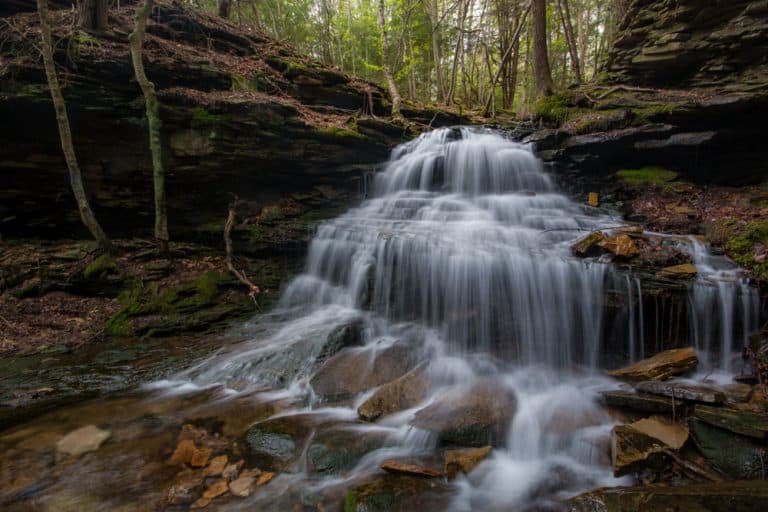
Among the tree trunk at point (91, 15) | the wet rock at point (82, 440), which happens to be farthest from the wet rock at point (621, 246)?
Answer: the tree trunk at point (91, 15)

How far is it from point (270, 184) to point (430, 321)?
227 inches

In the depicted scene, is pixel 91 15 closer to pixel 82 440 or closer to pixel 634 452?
pixel 82 440

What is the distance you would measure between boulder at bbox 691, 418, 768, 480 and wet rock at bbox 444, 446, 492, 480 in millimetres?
1835

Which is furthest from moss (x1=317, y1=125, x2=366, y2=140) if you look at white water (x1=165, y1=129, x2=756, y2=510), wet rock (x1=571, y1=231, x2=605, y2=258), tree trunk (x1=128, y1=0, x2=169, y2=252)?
wet rock (x1=571, y1=231, x2=605, y2=258)

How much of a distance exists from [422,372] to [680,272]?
12.7 ft

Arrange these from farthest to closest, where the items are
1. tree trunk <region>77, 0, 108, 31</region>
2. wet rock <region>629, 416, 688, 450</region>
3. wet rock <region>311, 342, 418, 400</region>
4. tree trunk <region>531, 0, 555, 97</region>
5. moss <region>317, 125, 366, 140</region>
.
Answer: tree trunk <region>531, 0, 555, 97</region>, moss <region>317, 125, 366, 140</region>, tree trunk <region>77, 0, 108, 31</region>, wet rock <region>311, 342, 418, 400</region>, wet rock <region>629, 416, 688, 450</region>

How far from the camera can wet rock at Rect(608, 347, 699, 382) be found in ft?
14.1

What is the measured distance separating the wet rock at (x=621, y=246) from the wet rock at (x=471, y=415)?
2.85 metres

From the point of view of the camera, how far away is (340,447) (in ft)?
12.2

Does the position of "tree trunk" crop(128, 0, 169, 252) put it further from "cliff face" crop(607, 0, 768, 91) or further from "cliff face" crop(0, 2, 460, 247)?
"cliff face" crop(607, 0, 768, 91)

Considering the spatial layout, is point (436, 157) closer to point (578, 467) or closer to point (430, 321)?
point (430, 321)

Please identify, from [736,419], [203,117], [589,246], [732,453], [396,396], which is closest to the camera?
[732,453]

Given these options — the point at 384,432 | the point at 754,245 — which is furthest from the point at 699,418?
the point at 754,245

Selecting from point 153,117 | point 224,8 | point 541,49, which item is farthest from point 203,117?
point 541,49
